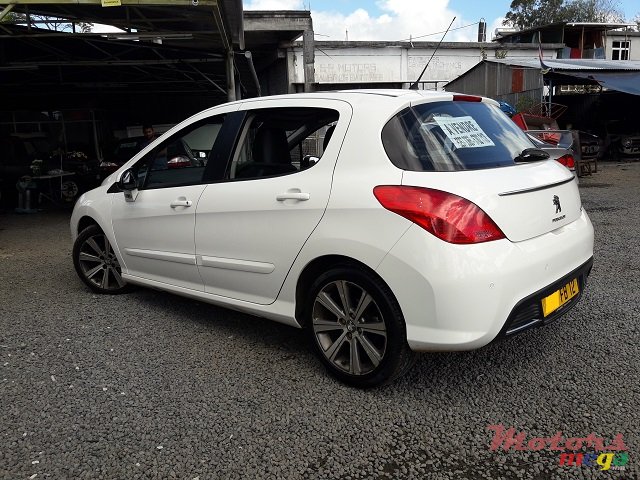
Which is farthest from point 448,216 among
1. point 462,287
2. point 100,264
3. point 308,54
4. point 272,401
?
point 308,54

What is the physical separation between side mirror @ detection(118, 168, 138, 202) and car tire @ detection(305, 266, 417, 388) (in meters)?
1.91

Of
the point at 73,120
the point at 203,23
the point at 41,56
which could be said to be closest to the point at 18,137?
the point at 73,120

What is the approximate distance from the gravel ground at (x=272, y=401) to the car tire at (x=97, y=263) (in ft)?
1.55

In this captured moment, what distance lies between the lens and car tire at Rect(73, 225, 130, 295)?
4.65 metres

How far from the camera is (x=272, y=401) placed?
2855 mm

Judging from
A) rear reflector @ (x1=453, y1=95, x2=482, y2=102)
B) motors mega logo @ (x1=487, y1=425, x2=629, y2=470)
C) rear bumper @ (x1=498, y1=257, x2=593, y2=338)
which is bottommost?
motors mega logo @ (x1=487, y1=425, x2=629, y2=470)

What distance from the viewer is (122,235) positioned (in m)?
4.31

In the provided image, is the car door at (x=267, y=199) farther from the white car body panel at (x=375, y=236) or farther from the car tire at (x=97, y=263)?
the car tire at (x=97, y=263)

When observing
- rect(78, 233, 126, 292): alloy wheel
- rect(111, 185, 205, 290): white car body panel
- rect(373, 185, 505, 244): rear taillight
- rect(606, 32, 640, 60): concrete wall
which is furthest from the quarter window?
rect(606, 32, 640, 60): concrete wall

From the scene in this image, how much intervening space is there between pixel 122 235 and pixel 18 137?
36.2 feet

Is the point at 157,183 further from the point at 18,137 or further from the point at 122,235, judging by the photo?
the point at 18,137

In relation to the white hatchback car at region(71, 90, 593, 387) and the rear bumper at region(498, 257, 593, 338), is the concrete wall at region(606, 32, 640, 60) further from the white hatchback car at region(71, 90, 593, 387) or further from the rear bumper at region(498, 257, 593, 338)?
the rear bumper at region(498, 257, 593, 338)

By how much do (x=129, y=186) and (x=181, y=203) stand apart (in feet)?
2.21

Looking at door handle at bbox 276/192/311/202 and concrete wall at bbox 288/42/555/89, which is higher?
concrete wall at bbox 288/42/555/89
